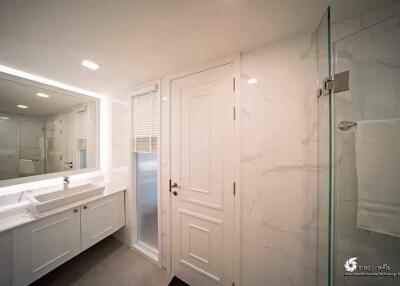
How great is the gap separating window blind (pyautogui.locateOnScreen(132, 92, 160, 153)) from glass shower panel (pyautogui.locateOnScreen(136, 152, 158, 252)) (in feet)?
0.45

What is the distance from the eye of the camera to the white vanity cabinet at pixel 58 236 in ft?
4.05

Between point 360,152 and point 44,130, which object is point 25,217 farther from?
point 360,152

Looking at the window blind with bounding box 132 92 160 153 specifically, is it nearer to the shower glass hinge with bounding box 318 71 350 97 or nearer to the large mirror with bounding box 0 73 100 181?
the large mirror with bounding box 0 73 100 181

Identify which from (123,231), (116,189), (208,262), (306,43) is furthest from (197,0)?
(123,231)

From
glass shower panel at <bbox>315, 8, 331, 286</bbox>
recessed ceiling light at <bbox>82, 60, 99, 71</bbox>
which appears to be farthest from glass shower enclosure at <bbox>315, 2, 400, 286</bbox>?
recessed ceiling light at <bbox>82, 60, 99, 71</bbox>

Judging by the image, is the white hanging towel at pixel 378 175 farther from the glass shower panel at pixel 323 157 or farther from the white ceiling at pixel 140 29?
the white ceiling at pixel 140 29

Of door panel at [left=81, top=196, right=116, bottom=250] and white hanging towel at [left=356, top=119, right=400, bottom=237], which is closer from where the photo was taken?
white hanging towel at [left=356, top=119, right=400, bottom=237]

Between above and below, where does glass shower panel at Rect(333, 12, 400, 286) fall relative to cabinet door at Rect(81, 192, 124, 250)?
above

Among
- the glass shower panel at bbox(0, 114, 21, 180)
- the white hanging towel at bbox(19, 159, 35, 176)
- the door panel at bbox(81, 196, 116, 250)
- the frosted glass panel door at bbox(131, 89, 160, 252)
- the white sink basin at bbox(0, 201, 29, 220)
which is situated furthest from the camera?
the frosted glass panel door at bbox(131, 89, 160, 252)

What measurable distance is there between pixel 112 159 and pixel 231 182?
1939mm

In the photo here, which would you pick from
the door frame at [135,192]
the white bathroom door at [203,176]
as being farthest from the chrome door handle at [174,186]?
the door frame at [135,192]

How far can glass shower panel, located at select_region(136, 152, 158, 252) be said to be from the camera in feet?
6.20

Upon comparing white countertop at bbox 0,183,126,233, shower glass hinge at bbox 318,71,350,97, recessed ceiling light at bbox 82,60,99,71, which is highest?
recessed ceiling light at bbox 82,60,99,71

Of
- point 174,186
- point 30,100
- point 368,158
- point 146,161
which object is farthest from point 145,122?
point 368,158
